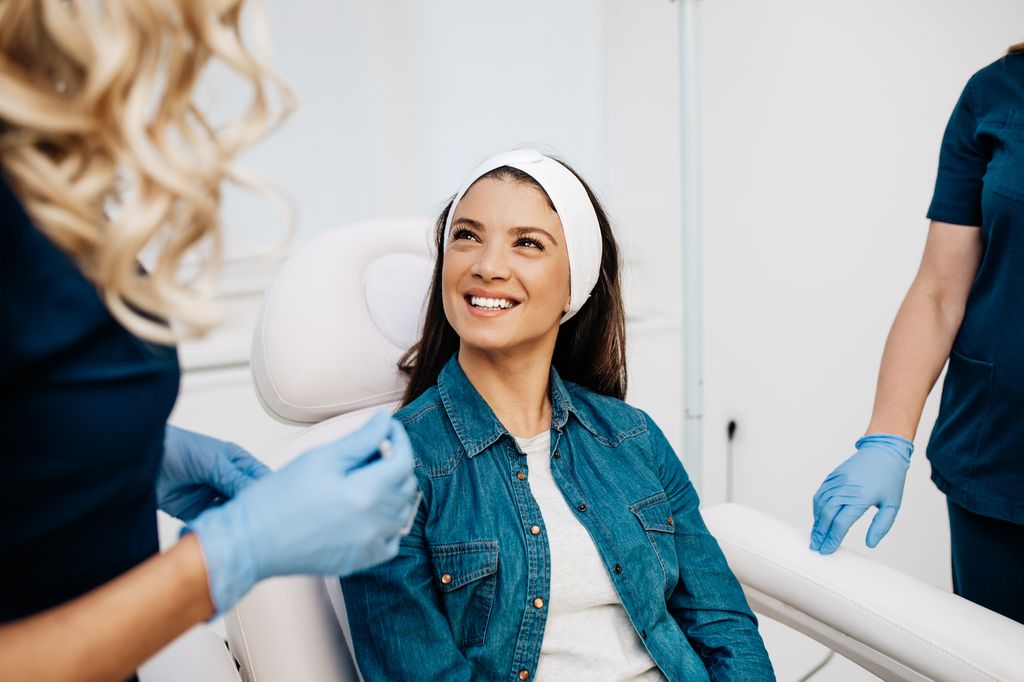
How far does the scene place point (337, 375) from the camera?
1.19 m

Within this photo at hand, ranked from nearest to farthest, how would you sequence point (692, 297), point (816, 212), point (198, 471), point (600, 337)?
1. point (198, 471)
2. point (600, 337)
3. point (692, 297)
4. point (816, 212)

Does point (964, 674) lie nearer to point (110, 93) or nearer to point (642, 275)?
point (110, 93)

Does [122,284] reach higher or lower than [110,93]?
lower

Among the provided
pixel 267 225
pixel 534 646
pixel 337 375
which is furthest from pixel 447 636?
pixel 267 225

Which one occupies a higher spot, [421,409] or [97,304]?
[97,304]

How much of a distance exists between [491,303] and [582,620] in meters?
0.43

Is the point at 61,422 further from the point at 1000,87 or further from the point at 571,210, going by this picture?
the point at 1000,87

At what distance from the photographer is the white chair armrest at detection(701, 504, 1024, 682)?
1001 millimetres

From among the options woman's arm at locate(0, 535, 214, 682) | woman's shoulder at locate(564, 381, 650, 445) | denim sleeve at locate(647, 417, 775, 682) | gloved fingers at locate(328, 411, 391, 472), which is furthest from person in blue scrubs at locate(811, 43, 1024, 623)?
woman's arm at locate(0, 535, 214, 682)

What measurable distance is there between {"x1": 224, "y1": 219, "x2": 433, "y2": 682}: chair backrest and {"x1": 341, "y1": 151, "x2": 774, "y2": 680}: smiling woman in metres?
0.07

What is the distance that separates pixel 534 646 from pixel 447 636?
111 millimetres

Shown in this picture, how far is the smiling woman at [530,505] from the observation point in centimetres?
99

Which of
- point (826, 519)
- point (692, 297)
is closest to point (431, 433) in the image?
point (826, 519)

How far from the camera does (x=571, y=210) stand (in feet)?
3.86
